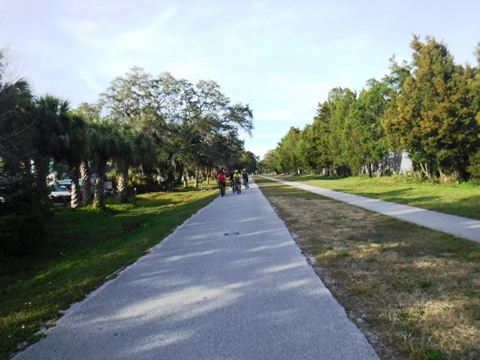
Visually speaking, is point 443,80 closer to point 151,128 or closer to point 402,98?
point 402,98

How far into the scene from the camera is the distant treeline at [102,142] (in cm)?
964

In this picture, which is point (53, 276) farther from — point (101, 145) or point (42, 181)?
point (101, 145)

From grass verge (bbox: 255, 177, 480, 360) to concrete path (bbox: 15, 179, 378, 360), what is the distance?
25 centimetres

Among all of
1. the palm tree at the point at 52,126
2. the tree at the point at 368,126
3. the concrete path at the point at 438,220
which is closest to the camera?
the concrete path at the point at 438,220

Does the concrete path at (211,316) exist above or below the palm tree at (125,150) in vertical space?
below

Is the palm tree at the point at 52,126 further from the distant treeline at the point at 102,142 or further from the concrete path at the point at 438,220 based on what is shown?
the concrete path at the point at 438,220

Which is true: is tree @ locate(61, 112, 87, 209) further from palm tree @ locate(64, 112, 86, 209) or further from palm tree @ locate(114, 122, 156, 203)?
palm tree @ locate(114, 122, 156, 203)

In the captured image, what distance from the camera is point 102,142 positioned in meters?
22.8

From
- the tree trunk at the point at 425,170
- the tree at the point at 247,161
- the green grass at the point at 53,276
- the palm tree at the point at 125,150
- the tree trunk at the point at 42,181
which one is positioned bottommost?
the green grass at the point at 53,276

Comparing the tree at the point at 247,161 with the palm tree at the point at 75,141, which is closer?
the palm tree at the point at 75,141

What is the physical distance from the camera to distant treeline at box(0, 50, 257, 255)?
31.6 feet

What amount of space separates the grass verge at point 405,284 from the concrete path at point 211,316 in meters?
0.25

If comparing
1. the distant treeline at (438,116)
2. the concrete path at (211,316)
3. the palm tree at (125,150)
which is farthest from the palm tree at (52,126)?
the distant treeline at (438,116)

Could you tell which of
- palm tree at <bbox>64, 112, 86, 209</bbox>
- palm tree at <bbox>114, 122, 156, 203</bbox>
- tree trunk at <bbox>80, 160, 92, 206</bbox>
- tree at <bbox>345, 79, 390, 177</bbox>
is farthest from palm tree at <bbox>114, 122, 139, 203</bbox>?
tree at <bbox>345, 79, 390, 177</bbox>
